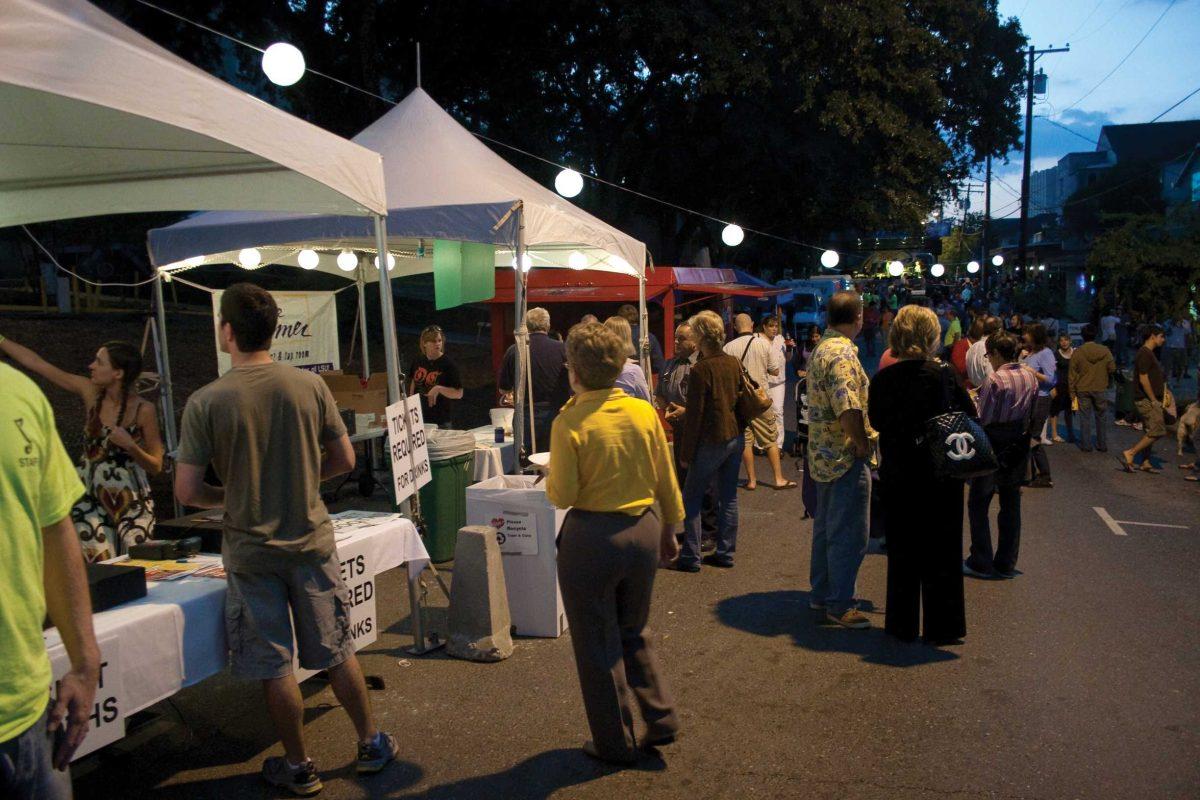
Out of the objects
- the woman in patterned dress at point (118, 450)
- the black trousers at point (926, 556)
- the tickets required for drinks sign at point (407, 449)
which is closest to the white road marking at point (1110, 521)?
the black trousers at point (926, 556)

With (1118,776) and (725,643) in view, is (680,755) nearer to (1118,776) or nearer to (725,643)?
(725,643)

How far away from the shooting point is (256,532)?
3303mm

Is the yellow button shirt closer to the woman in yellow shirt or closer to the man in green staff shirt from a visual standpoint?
the woman in yellow shirt

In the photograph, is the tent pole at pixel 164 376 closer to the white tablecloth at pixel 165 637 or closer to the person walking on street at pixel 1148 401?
the white tablecloth at pixel 165 637

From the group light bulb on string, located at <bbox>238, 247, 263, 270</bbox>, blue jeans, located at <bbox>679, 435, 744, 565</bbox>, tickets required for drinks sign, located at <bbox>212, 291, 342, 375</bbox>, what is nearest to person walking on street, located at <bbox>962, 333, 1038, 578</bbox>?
blue jeans, located at <bbox>679, 435, 744, 565</bbox>

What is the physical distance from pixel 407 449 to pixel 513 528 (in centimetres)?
81

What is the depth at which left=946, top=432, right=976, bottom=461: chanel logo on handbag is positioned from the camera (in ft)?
15.7

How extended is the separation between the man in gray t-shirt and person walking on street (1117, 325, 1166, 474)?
34.6ft

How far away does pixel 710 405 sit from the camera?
20.9 ft

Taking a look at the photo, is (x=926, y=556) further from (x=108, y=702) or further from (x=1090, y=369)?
(x=1090, y=369)

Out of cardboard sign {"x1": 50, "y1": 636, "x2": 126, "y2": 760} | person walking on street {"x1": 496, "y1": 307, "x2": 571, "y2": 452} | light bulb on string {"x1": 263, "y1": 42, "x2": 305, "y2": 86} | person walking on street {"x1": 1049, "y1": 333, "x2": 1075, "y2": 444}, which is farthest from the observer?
person walking on street {"x1": 1049, "y1": 333, "x2": 1075, "y2": 444}

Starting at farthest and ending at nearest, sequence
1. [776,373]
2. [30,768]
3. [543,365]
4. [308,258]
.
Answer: [308,258] → [776,373] → [543,365] → [30,768]

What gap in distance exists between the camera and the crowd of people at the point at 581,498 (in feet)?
6.75

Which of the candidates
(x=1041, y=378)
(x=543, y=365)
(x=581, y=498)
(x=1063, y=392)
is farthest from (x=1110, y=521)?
(x=581, y=498)
